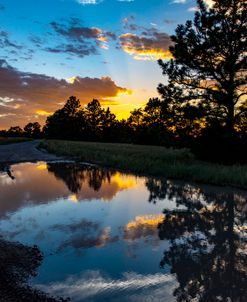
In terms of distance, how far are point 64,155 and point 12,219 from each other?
3000 centimetres

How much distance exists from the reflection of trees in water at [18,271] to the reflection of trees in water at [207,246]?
2.19 meters

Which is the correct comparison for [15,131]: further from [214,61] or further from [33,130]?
[214,61]

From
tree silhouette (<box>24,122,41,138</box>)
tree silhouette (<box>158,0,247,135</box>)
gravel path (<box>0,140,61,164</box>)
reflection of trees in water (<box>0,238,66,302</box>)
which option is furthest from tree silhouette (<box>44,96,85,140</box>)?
reflection of trees in water (<box>0,238,66,302</box>)

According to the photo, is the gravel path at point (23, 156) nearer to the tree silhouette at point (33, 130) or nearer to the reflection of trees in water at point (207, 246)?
the reflection of trees in water at point (207, 246)

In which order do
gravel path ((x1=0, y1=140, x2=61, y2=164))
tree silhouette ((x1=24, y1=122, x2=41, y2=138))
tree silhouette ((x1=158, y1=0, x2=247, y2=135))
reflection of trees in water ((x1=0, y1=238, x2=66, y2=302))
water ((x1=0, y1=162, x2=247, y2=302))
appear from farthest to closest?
tree silhouette ((x1=24, y1=122, x2=41, y2=138)) < gravel path ((x1=0, y1=140, x2=61, y2=164)) < tree silhouette ((x1=158, y1=0, x2=247, y2=135)) < water ((x1=0, y1=162, x2=247, y2=302)) < reflection of trees in water ((x1=0, y1=238, x2=66, y2=302))

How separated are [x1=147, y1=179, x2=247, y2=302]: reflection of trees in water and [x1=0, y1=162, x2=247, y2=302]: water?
2cm

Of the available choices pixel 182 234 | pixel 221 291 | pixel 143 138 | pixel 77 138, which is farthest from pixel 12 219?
pixel 77 138

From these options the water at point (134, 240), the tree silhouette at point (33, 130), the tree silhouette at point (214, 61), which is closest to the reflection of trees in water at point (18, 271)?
the water at point (134, 240)

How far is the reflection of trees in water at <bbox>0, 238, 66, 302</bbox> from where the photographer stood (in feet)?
18.5

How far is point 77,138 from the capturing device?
370ft

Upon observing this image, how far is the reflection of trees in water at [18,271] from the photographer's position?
563 cm

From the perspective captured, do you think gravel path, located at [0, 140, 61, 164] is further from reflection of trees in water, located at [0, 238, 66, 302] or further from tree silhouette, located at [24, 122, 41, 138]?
tree silhouette, located at [24, 122, 41, 138]

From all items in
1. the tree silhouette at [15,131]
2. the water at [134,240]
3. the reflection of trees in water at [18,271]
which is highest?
the tree silhouette at [15,131]

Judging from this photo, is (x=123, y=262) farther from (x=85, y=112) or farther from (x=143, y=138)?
(x=85, y=112)
